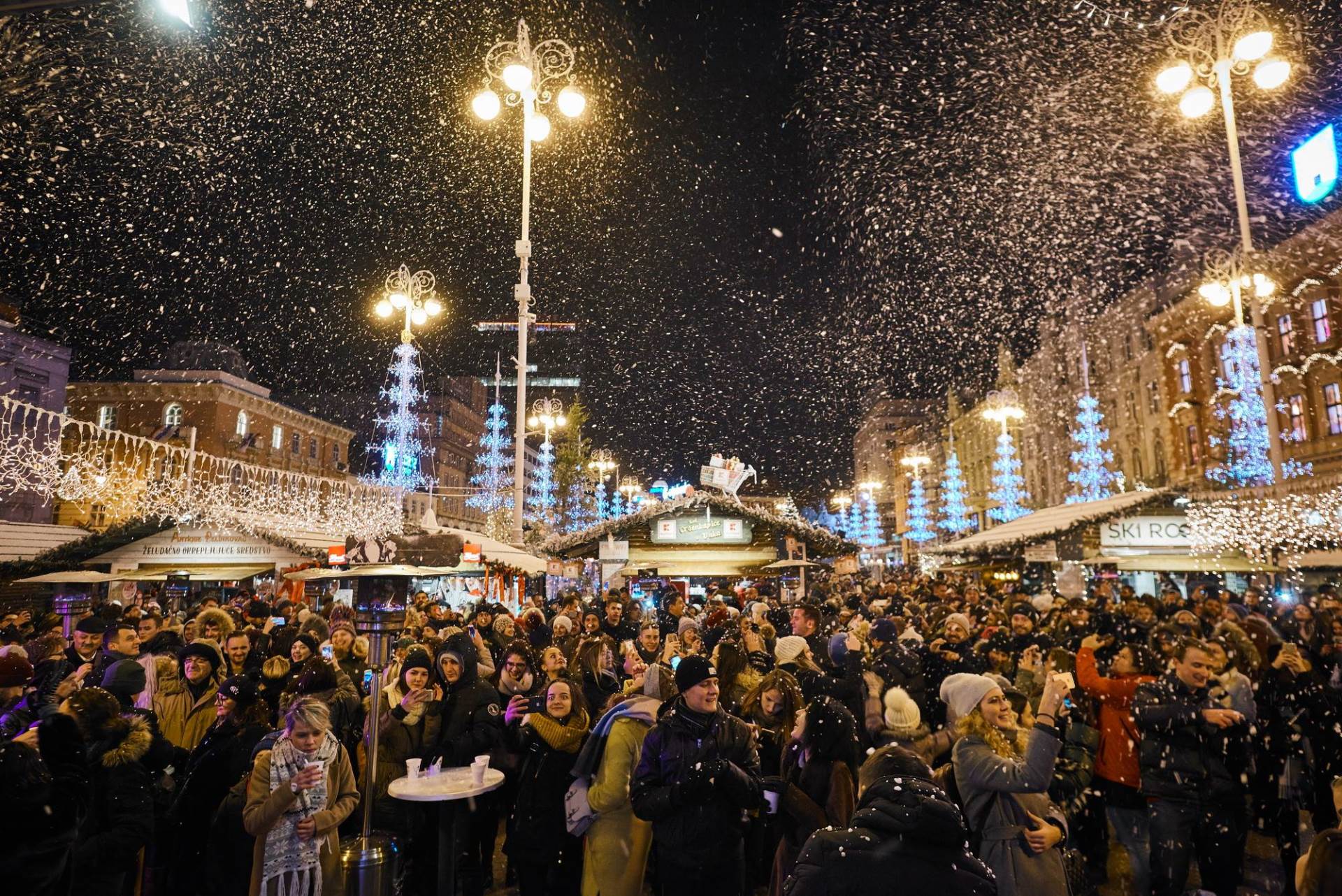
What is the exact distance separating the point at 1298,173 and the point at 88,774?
39.9 metres

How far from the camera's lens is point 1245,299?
33.2 metres

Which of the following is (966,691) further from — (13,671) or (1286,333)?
(1286,333)

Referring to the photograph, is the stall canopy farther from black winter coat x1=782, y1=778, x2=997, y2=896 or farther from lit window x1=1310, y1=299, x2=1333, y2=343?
black winter coat x1=782, y1=778, x2=997, y2=896

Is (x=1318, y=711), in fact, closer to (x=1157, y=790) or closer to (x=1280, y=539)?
(x=1157, y=790)

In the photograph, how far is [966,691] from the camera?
3836 millimetres

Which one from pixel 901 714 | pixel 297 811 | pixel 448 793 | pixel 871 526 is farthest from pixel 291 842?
pixel 871 526

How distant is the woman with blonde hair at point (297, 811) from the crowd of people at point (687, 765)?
1cm

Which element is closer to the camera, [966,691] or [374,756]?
[966,691]

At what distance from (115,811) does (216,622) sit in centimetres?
494

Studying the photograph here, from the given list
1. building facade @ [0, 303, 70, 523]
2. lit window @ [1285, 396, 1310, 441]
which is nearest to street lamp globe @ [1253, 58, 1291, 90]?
lit window @ [1285, 396, 1310, 441]

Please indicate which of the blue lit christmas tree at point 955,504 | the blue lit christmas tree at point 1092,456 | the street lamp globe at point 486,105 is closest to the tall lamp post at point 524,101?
the street lamp globe at point 486,105

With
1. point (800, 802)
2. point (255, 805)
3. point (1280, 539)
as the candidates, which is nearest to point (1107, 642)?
point (800, 802)

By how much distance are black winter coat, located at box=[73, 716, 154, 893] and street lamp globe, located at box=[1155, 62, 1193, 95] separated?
1982 centimetres

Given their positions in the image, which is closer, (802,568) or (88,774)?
(88,774)
